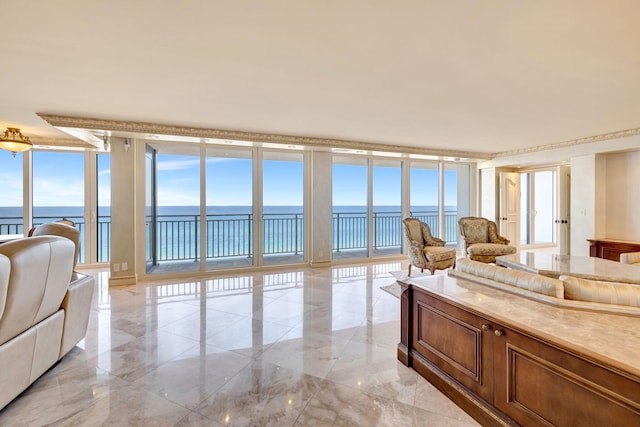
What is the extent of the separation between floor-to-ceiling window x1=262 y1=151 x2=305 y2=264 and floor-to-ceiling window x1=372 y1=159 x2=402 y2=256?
172 cm

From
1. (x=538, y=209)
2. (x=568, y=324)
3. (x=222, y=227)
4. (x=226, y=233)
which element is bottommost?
(x=568, y=324)

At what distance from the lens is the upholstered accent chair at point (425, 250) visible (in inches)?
190

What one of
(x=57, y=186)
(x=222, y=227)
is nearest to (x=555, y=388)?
(x=222, y=227)

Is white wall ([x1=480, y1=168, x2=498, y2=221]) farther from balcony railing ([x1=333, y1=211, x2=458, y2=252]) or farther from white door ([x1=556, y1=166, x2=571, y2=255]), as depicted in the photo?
white door ([x1=556, y1=166, x2=571, y2=255])

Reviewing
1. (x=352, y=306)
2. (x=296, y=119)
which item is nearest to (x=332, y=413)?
(x=352, y=306)

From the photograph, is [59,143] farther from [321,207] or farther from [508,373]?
[508,373]

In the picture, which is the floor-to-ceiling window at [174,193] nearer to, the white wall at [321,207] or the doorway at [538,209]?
the white wall at [321,207]

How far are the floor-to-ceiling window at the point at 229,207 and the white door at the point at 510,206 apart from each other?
19.5ft

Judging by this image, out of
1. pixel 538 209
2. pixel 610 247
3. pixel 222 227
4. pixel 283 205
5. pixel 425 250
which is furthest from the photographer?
pixel 538 209

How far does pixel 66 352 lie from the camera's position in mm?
2455

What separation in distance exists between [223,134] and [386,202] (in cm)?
393

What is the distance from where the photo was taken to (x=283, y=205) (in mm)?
6270

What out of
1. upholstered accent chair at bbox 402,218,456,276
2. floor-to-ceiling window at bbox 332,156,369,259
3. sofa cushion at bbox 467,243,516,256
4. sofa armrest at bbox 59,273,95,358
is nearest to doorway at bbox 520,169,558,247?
sofa cushion at bbox 467,243,516,256

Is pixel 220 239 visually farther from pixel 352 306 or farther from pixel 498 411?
pixel 498 411
